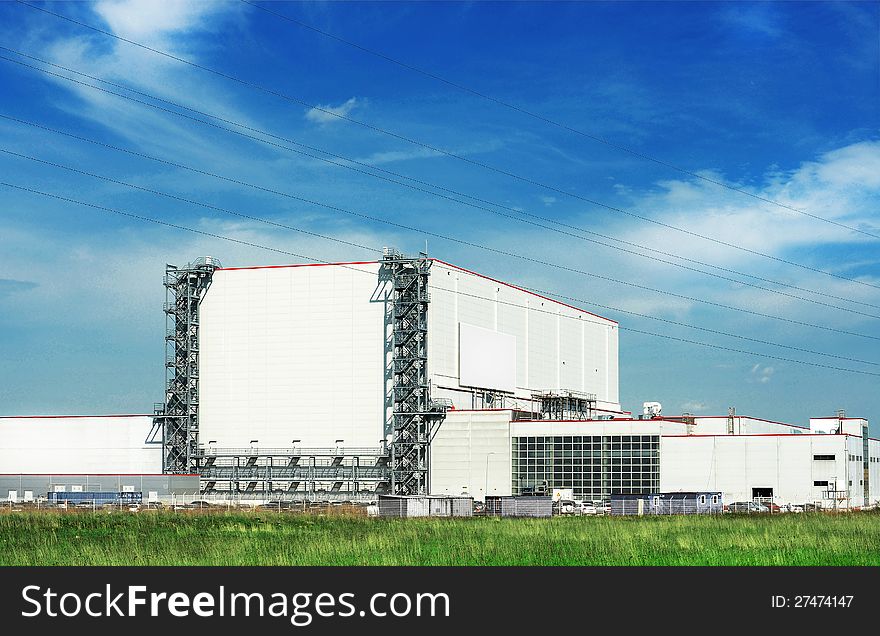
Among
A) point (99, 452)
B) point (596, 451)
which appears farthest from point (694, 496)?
point (99, 452)

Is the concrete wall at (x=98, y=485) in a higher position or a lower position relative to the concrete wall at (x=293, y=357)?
lower

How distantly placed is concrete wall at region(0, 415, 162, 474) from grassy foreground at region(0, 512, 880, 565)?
5752 cm

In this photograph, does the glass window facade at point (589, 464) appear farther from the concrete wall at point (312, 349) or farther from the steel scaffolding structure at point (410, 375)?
the concrete wall at point (312, 349)

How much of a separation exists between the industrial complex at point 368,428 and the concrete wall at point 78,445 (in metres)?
0.14

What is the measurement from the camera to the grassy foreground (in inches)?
1462

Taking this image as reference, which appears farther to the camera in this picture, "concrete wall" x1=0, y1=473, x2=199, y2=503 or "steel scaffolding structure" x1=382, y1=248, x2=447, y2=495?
"concrete wall" x1=0, y1=473, x2=199, y2=503

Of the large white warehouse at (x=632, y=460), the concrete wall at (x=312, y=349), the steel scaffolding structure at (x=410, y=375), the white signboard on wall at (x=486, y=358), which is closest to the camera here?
the large white warehouse at (x=632, y=460)

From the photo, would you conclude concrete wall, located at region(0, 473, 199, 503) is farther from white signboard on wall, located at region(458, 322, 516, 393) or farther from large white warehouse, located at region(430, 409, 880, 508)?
white signboard on wall, located at region(458, 322, 516, 393)

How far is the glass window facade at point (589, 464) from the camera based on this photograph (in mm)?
105438

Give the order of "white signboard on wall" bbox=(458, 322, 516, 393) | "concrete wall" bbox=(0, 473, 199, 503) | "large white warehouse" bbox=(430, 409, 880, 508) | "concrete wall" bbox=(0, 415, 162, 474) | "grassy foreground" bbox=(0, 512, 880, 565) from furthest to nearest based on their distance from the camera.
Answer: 1. "concrete wall" bbox=(0, 415, 162, 474)
2. "white signboard on wall" bbox=(458, 322, 516, 393)
3. "concrete wall" bbox=(0, 473, 199, 503)
4. "large white warehouse" bbox=(430, 409, 880, 508)
5. "grassy foreground" bbox=(0, 512, 880, 565)

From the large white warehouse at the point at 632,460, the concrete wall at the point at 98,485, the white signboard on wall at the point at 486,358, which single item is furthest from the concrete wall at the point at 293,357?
the white signboard on wall at the point at 486,358

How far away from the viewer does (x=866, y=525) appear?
5556 cm

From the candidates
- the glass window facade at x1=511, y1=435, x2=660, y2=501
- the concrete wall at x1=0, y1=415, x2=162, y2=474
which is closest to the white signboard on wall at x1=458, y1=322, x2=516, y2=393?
the glass window facade at x1=511, y1=435, x2=660, y2=501
